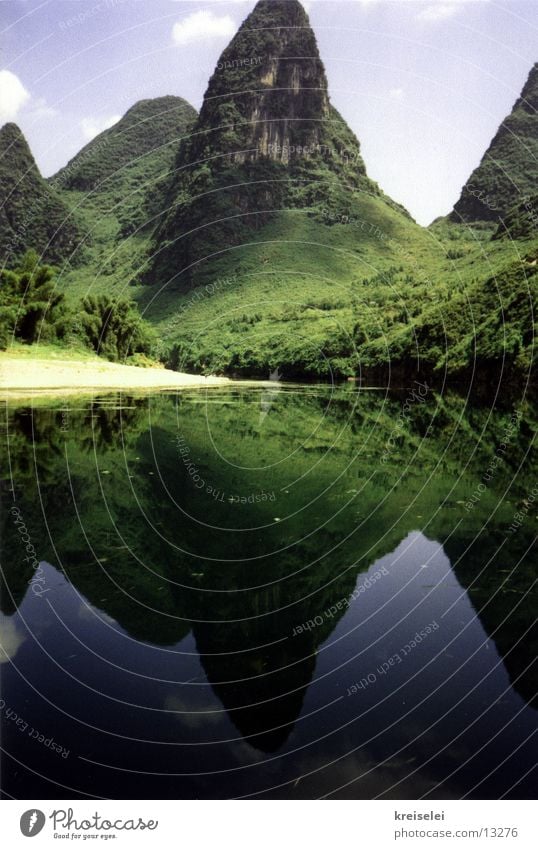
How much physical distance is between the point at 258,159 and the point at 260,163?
1.47 meters

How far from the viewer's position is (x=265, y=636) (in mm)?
6156

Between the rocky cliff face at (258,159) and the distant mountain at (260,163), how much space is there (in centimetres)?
26

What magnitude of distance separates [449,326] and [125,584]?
4995cm

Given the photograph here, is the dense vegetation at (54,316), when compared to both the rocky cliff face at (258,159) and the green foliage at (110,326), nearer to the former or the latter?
the green foliage at (110,326)

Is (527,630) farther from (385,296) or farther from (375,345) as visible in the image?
(385,296)

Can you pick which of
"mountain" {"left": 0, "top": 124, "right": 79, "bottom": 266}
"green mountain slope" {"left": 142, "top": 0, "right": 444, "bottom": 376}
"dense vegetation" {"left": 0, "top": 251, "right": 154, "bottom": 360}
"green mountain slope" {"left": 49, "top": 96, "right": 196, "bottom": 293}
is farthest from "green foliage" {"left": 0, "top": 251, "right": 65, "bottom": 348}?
"green mountain slope" {"left": 49, "top": 96, "right": 196, "bottom": 293}

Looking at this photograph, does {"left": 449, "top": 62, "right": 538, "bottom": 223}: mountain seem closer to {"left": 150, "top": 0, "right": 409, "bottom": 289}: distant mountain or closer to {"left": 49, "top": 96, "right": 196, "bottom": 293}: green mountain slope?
{"left": 150, "top": 0, "right": 409, "bottom": 289}: distant mountain

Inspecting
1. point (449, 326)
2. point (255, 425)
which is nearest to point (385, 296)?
point (449, 326)

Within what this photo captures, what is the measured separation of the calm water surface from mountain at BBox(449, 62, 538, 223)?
105 meters

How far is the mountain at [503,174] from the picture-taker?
11781 centimetres

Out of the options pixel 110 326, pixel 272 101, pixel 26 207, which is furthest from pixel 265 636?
pixel 272 101

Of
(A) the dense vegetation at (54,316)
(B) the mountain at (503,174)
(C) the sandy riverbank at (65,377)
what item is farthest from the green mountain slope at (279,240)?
(B) the mountain at (503,174)

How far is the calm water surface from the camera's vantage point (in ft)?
14.4

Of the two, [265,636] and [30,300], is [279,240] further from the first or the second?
[265,636]
